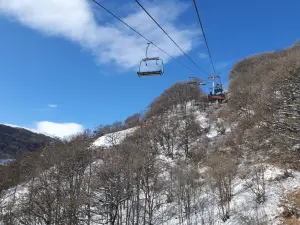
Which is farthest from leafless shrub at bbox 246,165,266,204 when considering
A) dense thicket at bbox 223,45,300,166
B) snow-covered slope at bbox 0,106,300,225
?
dense thicket at bbox 223,45,300,166

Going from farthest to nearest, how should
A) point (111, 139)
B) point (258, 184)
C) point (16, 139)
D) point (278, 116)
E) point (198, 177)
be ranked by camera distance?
point (16, 139) < point (111, 139) < point (198, 177) < point (278, 116) < point (258, 184)

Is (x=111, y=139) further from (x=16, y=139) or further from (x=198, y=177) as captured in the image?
(x=16, y=139)

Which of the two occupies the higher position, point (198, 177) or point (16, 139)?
point (16, 139)

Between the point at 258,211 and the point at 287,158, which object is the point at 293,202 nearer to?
the point at 258,211

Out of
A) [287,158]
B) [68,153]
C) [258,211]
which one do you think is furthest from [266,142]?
[68,153]

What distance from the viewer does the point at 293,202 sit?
23062mm

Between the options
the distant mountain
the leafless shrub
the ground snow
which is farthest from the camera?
the distant mountain

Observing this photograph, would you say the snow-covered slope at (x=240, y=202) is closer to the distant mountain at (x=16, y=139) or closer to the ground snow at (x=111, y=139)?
the ground snow at (x=111, y=139)

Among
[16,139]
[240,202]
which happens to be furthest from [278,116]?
[16,139]

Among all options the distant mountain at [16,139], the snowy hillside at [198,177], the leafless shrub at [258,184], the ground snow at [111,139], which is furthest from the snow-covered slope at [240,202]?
the distant mountain at [16,139]

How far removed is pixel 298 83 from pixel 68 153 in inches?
1059

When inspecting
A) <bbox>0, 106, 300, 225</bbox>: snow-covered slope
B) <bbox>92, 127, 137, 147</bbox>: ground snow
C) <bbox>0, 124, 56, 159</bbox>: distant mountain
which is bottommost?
<bbox>0, 106, 300, 225</bbox>: snow-covered slope

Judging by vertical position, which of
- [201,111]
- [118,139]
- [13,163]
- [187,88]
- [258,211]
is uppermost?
[187,88]

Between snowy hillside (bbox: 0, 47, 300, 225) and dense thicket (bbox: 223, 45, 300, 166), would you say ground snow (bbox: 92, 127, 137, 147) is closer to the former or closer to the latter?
snowy hillside (bbox: 0, 47, 300, 225)
